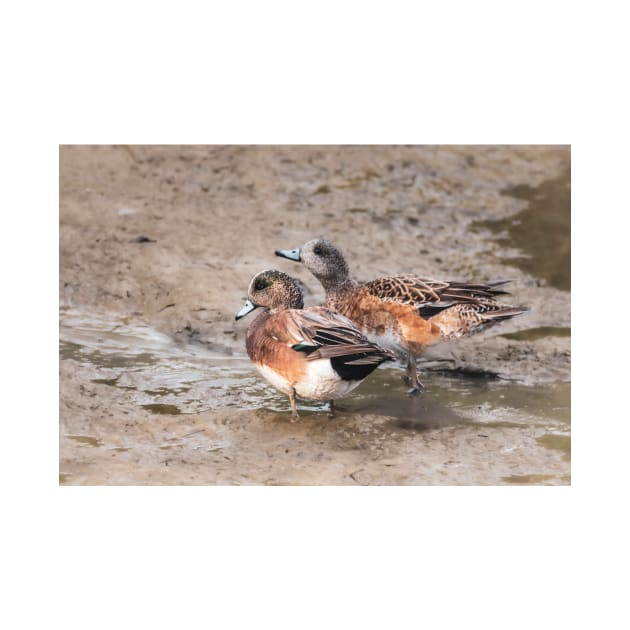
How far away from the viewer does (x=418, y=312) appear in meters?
6.23

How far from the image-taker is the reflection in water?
8.27 meters

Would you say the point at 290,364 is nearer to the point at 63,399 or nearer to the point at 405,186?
the point at 63,399

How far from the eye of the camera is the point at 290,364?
5.45m

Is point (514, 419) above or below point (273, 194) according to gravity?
below

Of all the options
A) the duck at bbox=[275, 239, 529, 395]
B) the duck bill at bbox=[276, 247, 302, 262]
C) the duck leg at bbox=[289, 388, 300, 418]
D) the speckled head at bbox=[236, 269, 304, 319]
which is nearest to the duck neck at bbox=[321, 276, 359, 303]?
the duck at bbox=[275, 239, 529, 395]

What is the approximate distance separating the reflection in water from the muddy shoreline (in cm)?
2

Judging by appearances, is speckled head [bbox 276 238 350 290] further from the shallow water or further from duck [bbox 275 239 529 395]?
the shallow water

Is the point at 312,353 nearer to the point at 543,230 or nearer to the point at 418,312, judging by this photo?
the point at 418,312

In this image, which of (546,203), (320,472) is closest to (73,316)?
(320,472)

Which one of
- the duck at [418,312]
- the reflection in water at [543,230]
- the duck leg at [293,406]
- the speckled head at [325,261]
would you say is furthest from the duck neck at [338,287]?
the reflection in water at [543,230]

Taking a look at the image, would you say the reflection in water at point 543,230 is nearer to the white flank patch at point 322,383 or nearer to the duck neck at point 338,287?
the duck neck at point 338,287

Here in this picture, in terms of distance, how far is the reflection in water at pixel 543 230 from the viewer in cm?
827

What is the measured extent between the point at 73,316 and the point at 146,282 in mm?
657

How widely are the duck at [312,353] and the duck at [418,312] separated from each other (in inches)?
26.1
